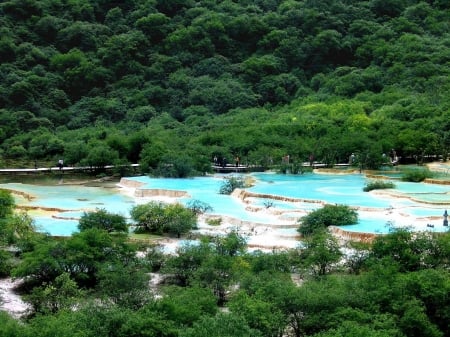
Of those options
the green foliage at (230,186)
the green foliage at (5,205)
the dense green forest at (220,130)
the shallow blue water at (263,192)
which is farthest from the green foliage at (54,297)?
the green foliage at (230,186)

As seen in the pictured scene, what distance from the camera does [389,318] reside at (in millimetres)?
16391

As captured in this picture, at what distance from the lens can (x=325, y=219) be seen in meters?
26.2

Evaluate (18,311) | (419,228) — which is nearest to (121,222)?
(18,311)

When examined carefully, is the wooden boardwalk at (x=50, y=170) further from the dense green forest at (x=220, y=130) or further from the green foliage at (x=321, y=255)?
the green foliage at (x=321, y=255)

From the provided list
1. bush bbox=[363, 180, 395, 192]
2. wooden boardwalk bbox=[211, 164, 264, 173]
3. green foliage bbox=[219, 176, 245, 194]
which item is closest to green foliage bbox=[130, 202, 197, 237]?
green foliage bbox=[219, 176, 245, 194]

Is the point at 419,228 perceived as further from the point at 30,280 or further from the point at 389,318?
the point at 30,280

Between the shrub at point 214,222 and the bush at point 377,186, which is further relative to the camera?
the bush at point 377,186

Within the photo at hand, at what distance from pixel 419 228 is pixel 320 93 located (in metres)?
33.4

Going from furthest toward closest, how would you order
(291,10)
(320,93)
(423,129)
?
(291,10), (320,93), (423,129)

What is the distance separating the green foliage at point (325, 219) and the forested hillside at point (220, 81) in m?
13.7

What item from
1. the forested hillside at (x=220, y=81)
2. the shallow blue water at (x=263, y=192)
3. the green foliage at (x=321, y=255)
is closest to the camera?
the green foliage at (x=321, y=255)

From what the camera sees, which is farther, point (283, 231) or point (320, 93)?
point (320, 93)

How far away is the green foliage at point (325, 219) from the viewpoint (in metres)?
26.0

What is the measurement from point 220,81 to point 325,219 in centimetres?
3554
